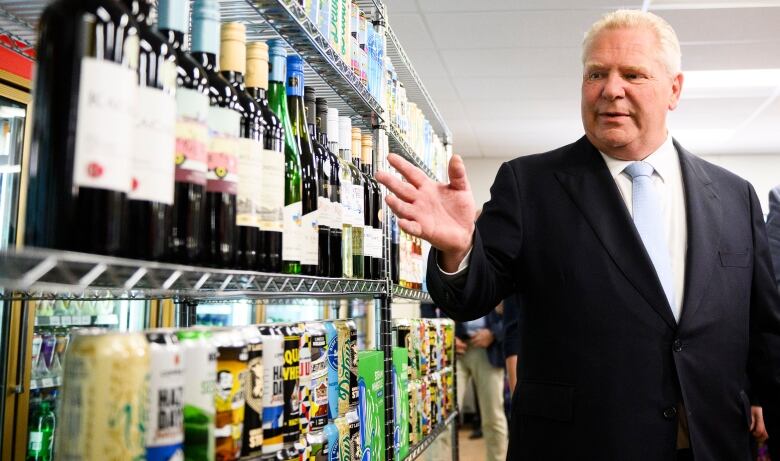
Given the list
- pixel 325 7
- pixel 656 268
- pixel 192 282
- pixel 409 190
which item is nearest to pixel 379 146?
pixel 325 7

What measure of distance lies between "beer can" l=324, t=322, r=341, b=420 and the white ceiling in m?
3.41

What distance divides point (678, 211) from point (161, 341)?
1.56 metres

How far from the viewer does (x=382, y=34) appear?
2387 millimetres

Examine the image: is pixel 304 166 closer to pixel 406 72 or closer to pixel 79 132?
pixel 79 132

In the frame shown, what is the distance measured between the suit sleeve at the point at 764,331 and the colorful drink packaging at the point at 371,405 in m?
1.08

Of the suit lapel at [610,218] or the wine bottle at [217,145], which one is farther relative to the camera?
the suit lapel at [610,218]

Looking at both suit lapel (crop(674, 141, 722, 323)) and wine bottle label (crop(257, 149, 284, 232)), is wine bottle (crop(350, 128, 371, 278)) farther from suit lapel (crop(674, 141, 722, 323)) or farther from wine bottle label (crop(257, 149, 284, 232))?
suit lapel (crop(674, 141, 722, 323))

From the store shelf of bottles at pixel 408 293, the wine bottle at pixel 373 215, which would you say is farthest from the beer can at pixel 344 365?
the store shelf of bottles at pixel 408 293

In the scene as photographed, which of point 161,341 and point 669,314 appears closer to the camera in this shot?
point 161,341

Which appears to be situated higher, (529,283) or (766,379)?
(529,283)

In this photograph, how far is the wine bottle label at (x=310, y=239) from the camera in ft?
4.70

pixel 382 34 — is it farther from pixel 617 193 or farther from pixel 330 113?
pixel 617 193

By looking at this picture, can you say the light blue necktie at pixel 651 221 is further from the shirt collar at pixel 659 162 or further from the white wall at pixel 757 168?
the white wall at pixel 757 168

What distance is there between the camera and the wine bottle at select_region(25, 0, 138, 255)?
789mm
